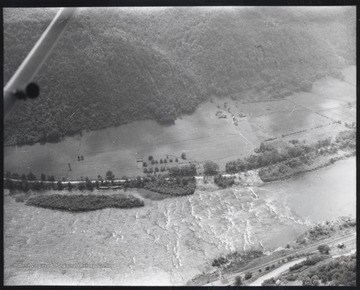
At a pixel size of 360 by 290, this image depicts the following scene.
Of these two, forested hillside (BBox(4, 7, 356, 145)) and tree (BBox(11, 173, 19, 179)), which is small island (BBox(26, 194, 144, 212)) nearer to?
tree (BBox(11, 173, 19, 179))

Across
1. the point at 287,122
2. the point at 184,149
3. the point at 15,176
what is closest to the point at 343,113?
the point at 287,122

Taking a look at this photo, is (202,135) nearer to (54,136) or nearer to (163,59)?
(163,59)

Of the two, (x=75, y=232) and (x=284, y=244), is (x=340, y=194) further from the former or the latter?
(x=75, y=232)

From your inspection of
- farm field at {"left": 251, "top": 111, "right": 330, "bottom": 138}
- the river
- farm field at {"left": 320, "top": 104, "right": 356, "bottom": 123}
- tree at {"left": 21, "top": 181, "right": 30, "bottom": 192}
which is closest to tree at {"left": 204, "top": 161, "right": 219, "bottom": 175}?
the river

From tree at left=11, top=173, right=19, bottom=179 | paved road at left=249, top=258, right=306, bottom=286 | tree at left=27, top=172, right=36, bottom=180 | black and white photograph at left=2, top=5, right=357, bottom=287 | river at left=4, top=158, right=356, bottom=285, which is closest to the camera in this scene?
paved road at left=249, top=258, right=306, bottom=286

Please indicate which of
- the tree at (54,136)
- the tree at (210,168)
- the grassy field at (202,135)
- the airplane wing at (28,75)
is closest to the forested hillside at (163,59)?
the tree at (54,136)

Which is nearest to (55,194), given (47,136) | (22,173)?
(22,173)
